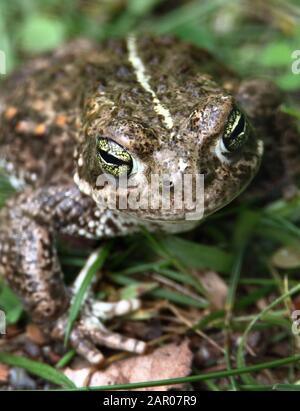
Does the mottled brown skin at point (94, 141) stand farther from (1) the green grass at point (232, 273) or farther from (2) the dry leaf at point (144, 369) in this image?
(1) the green grass at point (232, 273)

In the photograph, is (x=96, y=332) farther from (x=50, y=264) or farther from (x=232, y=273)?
(x=232, y=273)

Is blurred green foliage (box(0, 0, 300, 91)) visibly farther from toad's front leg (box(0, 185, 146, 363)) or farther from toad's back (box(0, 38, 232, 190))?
toad's front leg (box(0, 185, 146, 363))

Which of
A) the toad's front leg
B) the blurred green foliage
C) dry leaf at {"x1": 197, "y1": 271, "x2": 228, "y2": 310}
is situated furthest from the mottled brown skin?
the blurred green foliage

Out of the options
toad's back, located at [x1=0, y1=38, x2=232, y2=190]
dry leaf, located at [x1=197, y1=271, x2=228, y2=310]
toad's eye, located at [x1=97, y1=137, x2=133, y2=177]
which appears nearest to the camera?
toad's eye, located at [x1=97, y1=137, x2=133, y2=177]

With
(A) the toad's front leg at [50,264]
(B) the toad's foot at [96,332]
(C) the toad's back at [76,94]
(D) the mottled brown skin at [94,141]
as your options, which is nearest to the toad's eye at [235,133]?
(D) the mottled brown skin at [94,141]

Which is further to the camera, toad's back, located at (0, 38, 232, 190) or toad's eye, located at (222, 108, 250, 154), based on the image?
toad's back, located at (0, 38, 232, 190)

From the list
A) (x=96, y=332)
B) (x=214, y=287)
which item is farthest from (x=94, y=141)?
(x=214, y=287)
